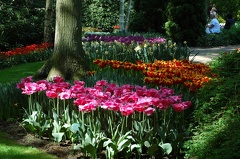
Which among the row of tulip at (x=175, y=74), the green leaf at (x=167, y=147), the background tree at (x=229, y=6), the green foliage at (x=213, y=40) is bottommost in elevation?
the green leaf at (x=167, y=147)

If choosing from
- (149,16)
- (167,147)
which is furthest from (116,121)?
(149,16)

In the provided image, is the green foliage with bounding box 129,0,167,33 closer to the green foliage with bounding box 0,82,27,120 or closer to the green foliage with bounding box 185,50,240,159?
the green foliage with bounding box 0,82,27,120

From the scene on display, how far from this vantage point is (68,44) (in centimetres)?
752

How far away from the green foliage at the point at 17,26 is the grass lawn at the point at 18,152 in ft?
39.5

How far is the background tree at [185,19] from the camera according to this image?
54.9 ft

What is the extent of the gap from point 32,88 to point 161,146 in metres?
1.97

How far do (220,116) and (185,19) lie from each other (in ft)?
43.3

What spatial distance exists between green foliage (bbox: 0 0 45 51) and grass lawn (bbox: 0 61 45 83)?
4.59m

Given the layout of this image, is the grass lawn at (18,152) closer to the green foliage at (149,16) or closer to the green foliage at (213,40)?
the green foliage at (213,40)

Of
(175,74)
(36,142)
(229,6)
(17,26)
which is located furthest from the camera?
(229,6)

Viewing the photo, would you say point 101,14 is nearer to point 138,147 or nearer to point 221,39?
point 221,39

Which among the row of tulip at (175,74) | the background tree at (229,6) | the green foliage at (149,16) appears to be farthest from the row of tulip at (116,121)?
the background tree at (229,6)

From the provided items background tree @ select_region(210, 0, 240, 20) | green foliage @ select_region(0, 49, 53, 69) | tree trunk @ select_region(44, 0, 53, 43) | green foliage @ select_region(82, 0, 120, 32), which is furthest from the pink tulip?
background tree @ select_region(210, 0, 240, 20)

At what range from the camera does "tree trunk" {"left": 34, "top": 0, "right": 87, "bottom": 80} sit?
7.48 metres
